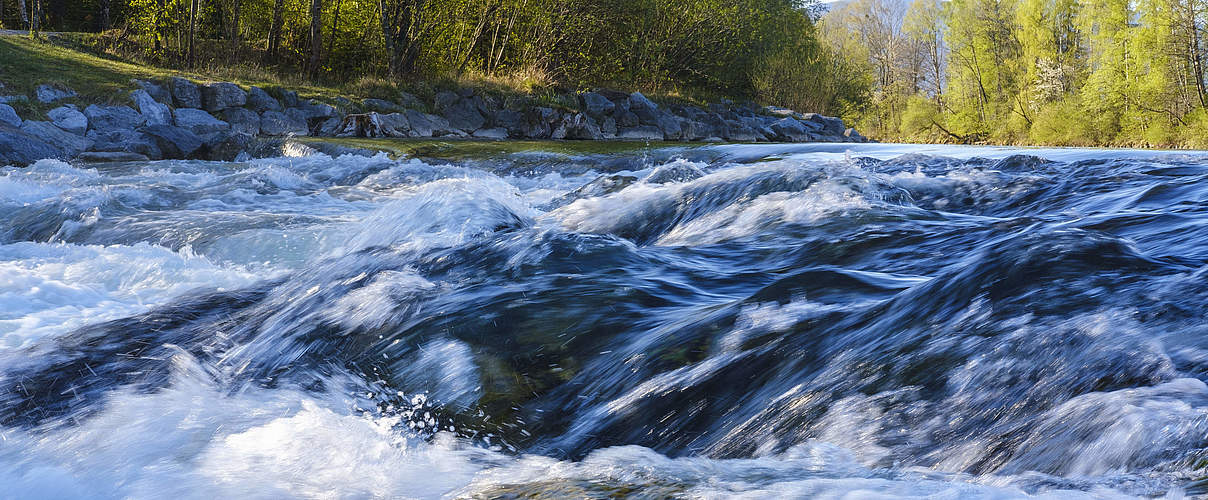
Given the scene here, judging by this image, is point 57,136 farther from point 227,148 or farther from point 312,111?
point 312,111

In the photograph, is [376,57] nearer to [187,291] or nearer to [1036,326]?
[187,291]

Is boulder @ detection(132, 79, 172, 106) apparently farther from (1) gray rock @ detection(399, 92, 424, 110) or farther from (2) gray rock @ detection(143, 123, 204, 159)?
(1) gray rock @ detection(399, 92, 424, 110)

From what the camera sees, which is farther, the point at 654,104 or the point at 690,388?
the point at 654,104

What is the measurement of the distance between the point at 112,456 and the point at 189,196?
5334 millimetres

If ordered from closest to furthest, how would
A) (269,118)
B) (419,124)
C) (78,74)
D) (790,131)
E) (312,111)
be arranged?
1. (78,74)
2. (269,118)
3. (312,111)
4. (419,124)
5. (790,131)

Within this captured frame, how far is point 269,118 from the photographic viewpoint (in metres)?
14.8

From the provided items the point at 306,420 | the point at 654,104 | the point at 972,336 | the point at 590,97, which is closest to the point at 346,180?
the point at 306,420

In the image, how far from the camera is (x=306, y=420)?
2.01m

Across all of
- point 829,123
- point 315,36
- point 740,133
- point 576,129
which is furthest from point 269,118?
point 829,123

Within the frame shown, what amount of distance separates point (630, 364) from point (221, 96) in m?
14.7

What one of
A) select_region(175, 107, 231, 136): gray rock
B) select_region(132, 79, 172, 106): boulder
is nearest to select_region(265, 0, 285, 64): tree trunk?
select_region(132, 79, 172, 106): boulder

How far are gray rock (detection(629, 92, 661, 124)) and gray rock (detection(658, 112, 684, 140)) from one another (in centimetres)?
15

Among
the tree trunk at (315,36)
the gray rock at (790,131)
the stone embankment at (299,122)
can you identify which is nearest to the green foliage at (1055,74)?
the stone embankment at (299,122)

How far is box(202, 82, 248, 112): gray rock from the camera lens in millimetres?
14578
